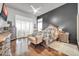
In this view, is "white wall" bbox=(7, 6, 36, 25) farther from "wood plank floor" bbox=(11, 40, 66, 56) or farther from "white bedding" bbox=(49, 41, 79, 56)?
"white bedding" bbox=(49, 41, 79, 56)

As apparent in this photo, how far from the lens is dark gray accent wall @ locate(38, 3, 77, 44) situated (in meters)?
2.08

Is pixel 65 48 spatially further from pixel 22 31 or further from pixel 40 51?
pixel 22 31

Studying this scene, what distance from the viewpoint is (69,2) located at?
210 centimetres

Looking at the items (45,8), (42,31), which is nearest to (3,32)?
(42,31)

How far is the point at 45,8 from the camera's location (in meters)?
2.10

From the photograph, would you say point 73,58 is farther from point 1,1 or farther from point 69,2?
point 1,1

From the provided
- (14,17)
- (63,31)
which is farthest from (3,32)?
(63,31)

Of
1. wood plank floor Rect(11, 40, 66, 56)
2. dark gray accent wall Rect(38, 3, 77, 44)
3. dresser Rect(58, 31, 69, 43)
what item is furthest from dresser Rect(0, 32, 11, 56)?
dresser Rect(58, 31, 69, 43)

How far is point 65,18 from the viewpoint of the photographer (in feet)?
6.93

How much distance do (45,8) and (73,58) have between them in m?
0.98

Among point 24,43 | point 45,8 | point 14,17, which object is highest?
point 45,8

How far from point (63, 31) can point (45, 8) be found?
1.65 ft

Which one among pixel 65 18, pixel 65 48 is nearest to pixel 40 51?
pixel 65 48

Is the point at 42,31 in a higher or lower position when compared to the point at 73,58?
higher
